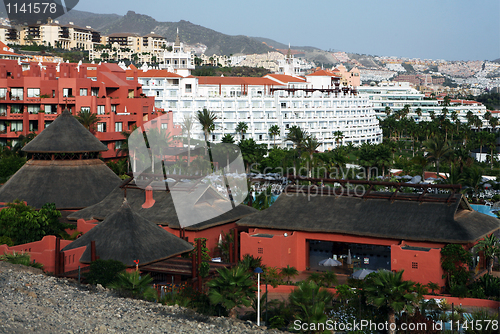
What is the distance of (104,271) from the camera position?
2355 centimetres

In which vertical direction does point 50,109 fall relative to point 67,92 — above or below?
below

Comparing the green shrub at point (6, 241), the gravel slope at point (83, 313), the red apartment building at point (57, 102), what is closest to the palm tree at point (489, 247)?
the gravel slope at point (83, 313)

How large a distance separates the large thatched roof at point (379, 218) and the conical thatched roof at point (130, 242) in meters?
5.37

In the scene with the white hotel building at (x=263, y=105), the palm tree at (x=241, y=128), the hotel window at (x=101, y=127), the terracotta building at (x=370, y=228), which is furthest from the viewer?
the white hotel building at (x=263, y=105)

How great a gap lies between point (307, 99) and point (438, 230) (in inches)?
3380

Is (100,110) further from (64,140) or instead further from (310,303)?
(310,303)

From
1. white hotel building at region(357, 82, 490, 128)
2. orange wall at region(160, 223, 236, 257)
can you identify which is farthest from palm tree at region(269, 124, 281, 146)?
white hotel building at region(357, 82, 490, 128)

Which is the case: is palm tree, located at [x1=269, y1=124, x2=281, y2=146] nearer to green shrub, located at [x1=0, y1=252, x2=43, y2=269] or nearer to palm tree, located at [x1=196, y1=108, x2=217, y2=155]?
palm tree, located at [x1=196, y1=108, x2=217, y2=155]

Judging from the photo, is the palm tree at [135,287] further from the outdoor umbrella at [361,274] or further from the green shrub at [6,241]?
the green shrub at [6,241]

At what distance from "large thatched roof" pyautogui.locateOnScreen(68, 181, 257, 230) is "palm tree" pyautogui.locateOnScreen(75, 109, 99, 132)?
2876cm

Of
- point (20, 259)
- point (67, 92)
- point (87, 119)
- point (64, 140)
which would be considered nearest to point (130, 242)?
point (20, 259)

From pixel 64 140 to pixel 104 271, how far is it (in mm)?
19984

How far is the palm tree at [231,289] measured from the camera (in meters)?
20.5

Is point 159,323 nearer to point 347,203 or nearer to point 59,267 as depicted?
point 59,267
